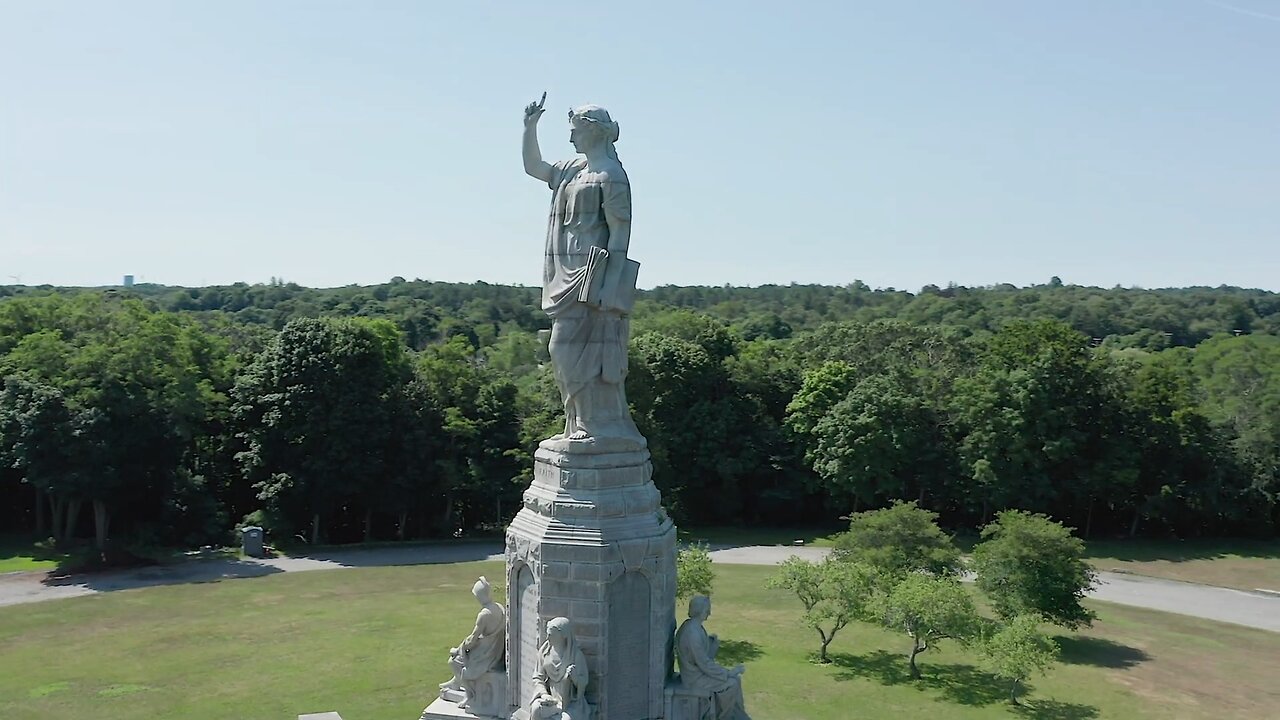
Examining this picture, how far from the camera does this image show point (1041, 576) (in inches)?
1136

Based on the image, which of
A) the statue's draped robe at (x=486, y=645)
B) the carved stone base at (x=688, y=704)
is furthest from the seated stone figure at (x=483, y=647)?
the carved stone base at (x=688, y=704)

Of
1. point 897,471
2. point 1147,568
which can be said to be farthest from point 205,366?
point 1147,568

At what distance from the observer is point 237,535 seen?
40188 millimetres

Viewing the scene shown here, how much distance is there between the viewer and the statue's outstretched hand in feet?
46.1

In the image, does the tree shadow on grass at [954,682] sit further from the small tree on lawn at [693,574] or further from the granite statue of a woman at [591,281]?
the granite statue of a woman at [591,281]

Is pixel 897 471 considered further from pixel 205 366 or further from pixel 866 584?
pixel 205 366

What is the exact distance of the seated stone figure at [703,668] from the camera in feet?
44.0

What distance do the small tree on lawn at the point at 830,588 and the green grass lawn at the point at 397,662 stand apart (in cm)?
125

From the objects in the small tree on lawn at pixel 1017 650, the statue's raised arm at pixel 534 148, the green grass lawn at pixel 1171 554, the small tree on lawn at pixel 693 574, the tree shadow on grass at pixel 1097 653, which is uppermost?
the statue's raised arm at pixel 534 148

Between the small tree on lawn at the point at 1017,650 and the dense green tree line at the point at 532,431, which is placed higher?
the dense green tree line at the point at 532,431

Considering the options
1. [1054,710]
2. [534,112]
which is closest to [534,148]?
[534,112]

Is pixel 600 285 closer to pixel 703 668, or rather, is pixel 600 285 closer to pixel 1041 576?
pixel 703 668

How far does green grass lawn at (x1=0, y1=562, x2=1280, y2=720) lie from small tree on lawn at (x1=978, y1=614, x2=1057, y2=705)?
40.8 inches

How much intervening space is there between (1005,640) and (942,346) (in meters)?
29.4
